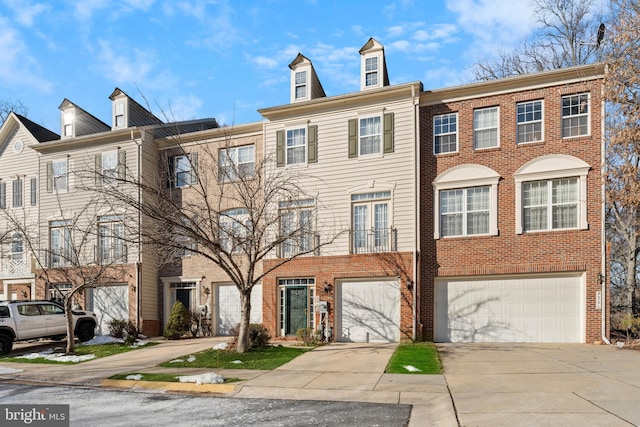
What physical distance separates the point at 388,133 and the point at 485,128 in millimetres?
3345

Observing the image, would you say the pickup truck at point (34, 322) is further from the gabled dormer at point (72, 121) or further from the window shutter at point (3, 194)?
the window shutter at point (3, 194)

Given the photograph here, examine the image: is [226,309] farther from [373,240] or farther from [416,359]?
[416,359]

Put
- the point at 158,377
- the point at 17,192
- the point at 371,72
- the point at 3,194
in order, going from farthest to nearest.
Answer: the point at 3,194, the point at 17,192, the point at 371,72, the point at 158,377

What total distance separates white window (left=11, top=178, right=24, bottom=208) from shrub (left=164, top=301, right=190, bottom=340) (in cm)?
1089

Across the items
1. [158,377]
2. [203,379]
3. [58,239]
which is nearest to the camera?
[203,379]

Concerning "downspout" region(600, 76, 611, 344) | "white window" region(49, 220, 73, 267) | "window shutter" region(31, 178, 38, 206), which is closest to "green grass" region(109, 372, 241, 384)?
"downspout" region(600, 76, 611, 344)

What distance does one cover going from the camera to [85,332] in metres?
20.0

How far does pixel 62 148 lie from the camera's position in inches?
940

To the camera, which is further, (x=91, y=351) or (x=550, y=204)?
(x=91, y=351)

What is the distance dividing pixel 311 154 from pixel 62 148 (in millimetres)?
12659

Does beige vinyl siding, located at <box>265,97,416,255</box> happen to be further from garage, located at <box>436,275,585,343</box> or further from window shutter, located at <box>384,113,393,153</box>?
garage, located at <box>436,275,585,343</box>

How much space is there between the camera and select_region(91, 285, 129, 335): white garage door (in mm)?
21953

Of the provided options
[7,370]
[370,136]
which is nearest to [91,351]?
[7,370]

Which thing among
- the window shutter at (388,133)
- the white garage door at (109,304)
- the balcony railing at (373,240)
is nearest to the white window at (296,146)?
the window shutter at (388,133)
